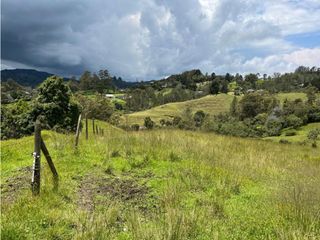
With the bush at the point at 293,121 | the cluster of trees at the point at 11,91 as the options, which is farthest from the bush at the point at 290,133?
the cluster of trees at the point at 11,91

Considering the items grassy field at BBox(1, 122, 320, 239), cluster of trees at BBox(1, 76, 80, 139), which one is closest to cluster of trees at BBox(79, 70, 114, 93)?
cluster of trees at BBox(1, 76, 80, 139)

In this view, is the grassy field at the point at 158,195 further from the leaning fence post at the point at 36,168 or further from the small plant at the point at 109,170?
the leaning fence post at the point at 36,168

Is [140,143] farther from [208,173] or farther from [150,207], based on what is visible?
[150,207]

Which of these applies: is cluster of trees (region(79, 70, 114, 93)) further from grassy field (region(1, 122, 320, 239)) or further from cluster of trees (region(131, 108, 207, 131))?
grassy field (region(1, 122, 320, 239))

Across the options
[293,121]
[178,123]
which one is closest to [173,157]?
[178,123]

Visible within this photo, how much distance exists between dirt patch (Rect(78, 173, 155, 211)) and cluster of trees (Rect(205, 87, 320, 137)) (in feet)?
192

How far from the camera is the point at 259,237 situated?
271 inches

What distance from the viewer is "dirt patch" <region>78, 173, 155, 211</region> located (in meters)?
9.59

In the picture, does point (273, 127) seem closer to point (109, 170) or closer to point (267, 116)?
point (267, 116)

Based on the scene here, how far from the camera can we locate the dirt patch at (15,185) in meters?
10.5

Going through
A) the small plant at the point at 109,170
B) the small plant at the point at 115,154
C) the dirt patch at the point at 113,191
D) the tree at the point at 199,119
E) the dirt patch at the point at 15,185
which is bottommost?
the dirt patch at the point at 15,185

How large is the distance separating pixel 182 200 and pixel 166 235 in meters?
3.13

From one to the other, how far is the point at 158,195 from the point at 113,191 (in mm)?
1261

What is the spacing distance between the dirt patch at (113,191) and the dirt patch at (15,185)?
5.30 feet
